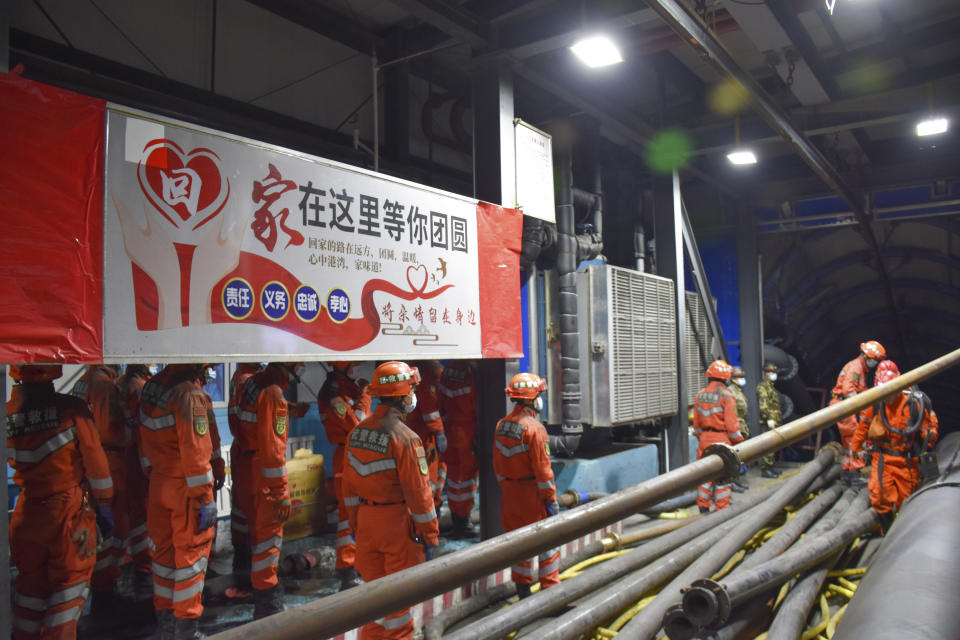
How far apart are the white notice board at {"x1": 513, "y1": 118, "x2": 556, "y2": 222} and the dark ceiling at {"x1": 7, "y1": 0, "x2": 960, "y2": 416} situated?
2.06 feet

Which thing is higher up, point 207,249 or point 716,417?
point 207,249

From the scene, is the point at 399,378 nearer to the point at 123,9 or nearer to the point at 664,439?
the point at 123,9

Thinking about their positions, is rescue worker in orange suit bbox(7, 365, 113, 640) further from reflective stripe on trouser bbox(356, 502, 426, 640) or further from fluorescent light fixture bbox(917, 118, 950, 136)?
fluorescent light fixture bbox(917, 118, 950, 136)

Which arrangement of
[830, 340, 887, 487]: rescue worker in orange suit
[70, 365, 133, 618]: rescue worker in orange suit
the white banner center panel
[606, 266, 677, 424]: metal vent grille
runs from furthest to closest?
[830, 340, 887, 487]: rescue worker in orange suit, [606, 266, 677, 424]: metal vent grille, [70, 365, 133, 618]: rescue worker in orange suit, the white banner center panel

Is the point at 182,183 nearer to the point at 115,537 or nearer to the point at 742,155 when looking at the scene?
the point at 115,537

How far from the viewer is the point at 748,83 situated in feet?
19.9

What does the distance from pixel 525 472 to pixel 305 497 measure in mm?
2730

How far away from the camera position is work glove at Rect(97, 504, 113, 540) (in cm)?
511

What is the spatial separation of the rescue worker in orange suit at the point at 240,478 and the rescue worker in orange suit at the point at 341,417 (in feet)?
→ 2.26

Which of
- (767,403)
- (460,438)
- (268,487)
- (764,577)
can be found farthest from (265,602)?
(767,403)

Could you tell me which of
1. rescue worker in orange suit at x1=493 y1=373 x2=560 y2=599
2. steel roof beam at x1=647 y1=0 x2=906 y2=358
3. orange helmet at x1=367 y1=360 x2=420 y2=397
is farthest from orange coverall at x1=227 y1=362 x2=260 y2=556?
steel roof beam at x1=647 y1=0 x2=906 y2=358

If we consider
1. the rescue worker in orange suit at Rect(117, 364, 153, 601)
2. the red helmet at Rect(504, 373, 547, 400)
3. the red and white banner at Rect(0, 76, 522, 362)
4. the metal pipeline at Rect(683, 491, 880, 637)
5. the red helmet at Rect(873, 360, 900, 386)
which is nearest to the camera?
the metal pipeline at Rect(683, 491, 880, 637)

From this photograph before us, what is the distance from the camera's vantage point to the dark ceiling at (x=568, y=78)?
5.52m

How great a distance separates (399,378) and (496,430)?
140 cm
